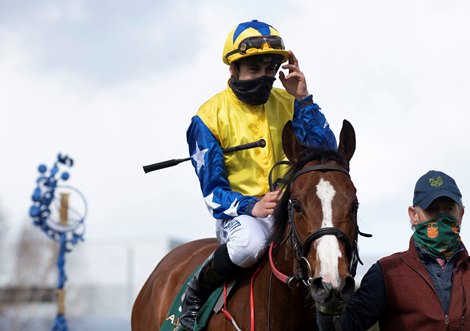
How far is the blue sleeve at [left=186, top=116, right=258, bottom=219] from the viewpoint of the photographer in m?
5.01

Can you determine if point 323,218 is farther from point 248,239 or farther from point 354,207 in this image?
point 248,239

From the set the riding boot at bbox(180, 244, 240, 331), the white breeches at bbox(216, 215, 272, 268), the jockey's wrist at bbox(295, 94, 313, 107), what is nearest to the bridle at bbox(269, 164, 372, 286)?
the white breeches at bbox(216, 215, 272, 268)

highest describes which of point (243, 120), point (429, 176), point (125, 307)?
point (243, 120)

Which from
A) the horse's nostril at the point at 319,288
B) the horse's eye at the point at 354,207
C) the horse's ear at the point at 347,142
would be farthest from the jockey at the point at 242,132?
the horse's nostril at the point at 319,288

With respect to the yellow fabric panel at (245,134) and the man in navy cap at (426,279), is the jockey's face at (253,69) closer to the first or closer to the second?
the yellow fabric panel at (245,134)

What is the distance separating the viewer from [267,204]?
4645mm

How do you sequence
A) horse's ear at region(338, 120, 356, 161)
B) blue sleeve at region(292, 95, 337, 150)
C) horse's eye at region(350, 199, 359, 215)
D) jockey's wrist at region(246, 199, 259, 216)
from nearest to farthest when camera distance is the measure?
horse's eye at region(350, 199, 359, 215) → horse's ear at region(338, 120, 356, 161) → jockey's wrist at region(246, 199, 259, 216) → blue sleeve at region(292, 95, 337, 150)

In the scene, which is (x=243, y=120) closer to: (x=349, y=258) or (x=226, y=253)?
(x=226, y=253)

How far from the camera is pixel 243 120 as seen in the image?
5.33 m

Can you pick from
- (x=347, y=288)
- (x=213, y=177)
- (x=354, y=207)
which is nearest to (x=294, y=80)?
(x=213, y=177)

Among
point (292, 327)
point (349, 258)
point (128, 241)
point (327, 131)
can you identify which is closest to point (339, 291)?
point (349, 258)

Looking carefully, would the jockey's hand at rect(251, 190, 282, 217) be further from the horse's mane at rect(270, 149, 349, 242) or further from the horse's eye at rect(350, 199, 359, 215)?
the horse's eye at rect(350, 199, 359, 215)

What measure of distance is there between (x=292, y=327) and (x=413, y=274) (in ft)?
2.18

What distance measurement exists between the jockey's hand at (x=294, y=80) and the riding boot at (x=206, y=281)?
3.34ft
